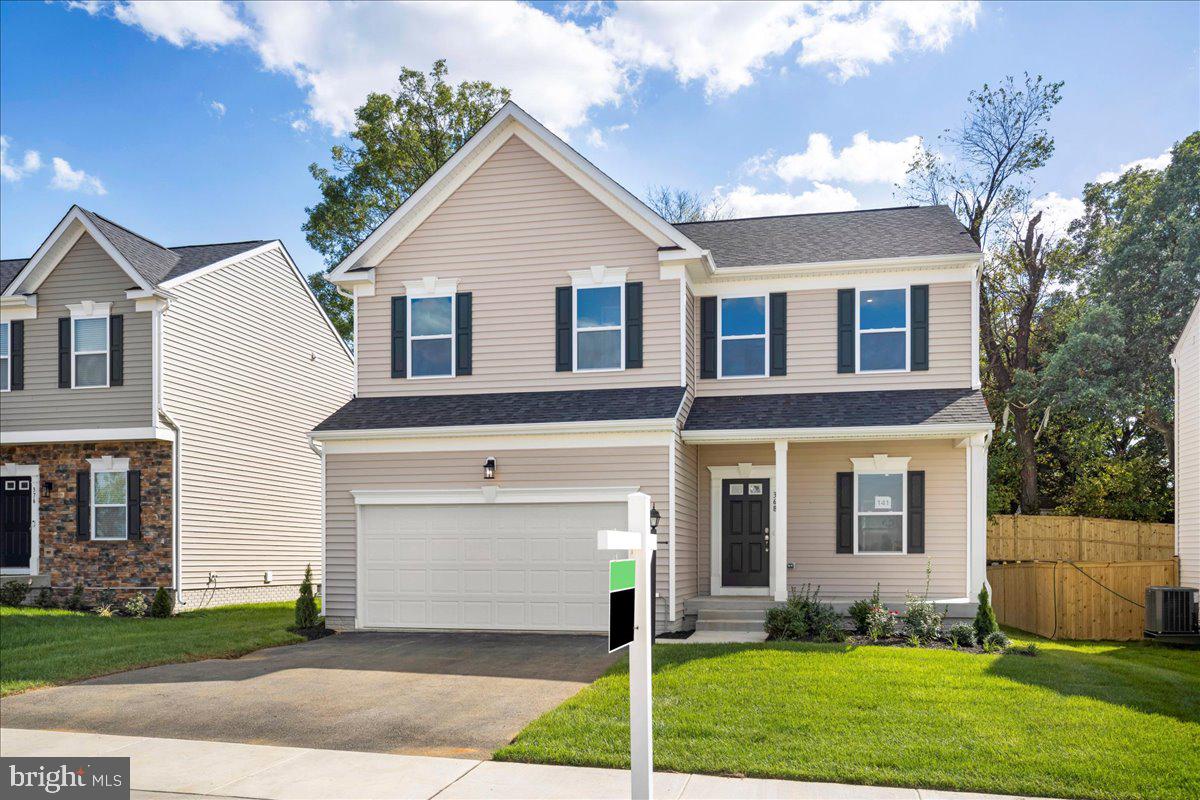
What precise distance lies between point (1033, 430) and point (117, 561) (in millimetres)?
24410

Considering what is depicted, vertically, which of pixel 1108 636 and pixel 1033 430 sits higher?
pixel 1033 430

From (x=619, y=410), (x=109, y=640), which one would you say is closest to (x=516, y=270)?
(x=619, y=410)

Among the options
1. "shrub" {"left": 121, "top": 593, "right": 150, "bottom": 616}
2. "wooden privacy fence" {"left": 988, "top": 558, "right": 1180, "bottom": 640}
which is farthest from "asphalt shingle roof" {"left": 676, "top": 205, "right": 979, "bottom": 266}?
"shrub" {"left": 121, "top": 593, "right": 150, "bottom": 616}

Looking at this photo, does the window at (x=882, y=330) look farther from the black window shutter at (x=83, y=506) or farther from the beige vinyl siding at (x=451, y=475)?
the black window shutter at (x=83, y=506)

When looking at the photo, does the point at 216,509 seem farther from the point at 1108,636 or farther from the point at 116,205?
the point at 1108,636

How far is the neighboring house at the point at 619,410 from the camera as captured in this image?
15.1m

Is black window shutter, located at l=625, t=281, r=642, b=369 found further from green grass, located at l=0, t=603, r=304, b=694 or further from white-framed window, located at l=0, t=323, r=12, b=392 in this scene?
white-framed window, located at l=0, t=323, r=12, b=392

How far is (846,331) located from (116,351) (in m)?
14.1

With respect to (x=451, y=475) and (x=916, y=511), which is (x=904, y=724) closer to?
(x=916, y=511)

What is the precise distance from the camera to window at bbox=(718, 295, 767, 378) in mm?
16750

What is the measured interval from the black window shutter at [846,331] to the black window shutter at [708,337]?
216cm

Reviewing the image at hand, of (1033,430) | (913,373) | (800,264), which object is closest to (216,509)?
(800,264)

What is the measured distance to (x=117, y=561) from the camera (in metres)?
18.8

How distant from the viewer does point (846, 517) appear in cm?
1616
